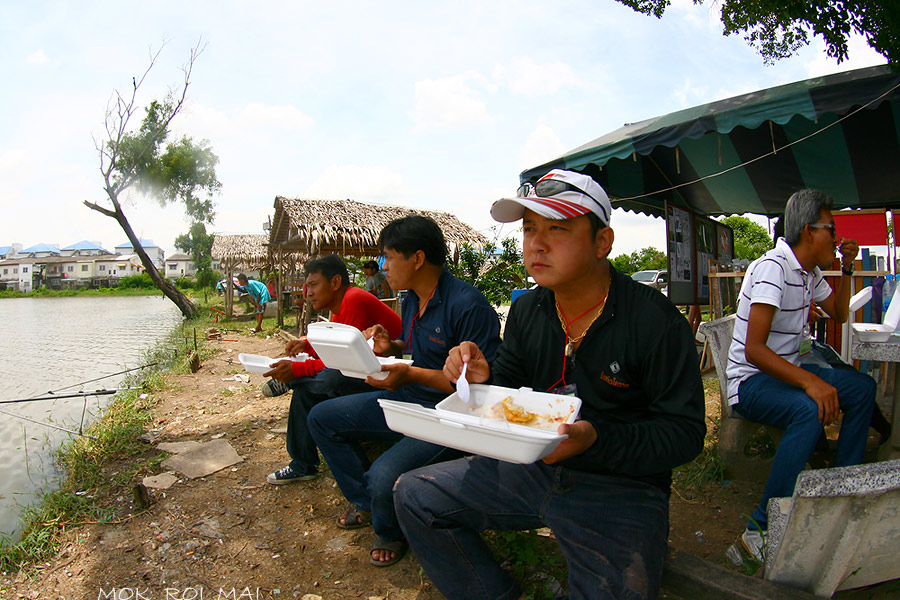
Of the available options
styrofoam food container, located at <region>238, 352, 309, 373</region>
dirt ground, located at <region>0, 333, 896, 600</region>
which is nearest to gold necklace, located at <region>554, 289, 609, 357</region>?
dirt ground, located at <region>0, 333, 896, 600</region>

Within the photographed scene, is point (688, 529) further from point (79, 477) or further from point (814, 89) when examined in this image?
point (79, 477)

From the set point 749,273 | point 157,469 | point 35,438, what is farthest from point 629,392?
point 35,438

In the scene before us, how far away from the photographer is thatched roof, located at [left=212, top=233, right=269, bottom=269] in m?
20.8

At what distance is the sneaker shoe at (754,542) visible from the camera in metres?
2.00

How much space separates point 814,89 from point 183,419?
606cm

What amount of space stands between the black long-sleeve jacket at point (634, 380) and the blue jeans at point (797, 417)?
88 cm

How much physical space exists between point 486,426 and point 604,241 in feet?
2.51

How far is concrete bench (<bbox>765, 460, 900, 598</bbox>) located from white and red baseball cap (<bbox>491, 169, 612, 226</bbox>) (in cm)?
96

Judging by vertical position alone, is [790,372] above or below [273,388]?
above

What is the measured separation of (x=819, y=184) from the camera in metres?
6.47

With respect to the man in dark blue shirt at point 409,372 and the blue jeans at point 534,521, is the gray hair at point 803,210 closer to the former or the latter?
the man in dark blue shirt at point 409,372

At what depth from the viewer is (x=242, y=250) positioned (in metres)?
21.6

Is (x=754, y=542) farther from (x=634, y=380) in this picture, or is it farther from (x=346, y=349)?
(x=346, y=349)

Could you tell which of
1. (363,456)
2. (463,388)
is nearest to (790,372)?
(463,388)
